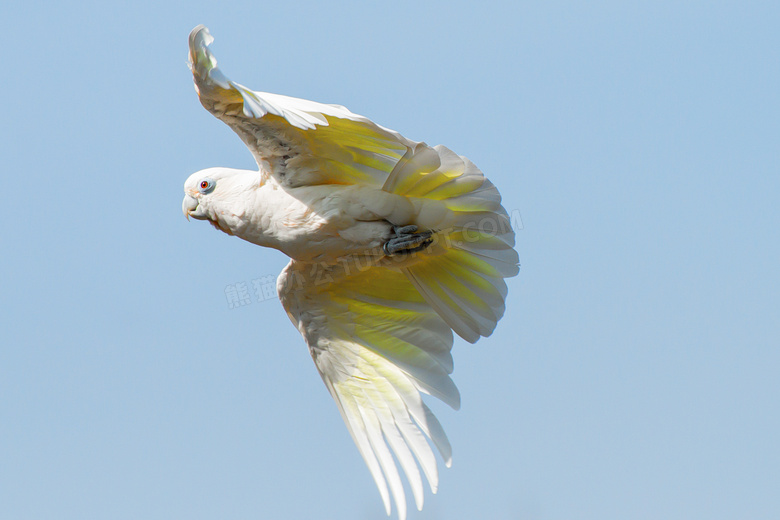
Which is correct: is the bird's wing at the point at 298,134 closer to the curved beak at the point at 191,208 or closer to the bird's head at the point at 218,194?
the bird's head at the point at 218,194

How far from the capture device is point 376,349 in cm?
684

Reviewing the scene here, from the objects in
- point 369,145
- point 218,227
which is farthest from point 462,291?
point 218,227

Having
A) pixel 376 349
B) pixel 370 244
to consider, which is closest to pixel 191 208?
pixel 370 244

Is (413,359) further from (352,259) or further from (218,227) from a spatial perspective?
(218,227)

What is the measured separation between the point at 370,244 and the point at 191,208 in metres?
1.27

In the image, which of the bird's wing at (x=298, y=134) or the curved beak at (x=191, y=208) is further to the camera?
the curved beak at (x=191, y=208)

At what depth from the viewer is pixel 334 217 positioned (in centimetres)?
575

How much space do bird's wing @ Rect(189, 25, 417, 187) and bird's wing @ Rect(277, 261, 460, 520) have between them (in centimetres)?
78

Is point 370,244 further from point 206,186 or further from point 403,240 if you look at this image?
point 206,186

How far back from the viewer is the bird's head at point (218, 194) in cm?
598

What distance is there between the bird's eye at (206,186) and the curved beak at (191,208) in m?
0.09

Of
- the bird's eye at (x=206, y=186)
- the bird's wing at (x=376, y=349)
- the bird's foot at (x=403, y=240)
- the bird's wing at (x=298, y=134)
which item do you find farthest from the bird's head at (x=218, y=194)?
the bird's foot at (x=403, y=240)

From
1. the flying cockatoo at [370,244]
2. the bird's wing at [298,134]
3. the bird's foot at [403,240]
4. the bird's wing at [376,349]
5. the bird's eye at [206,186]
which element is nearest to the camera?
the bird's wing at [298,134]

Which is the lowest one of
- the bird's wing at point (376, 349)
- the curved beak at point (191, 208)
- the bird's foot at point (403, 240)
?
the bird's wing at point (376, 349)
